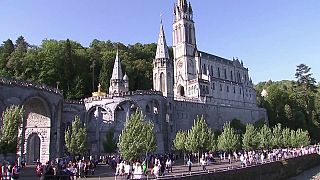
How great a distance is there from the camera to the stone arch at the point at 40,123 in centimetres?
3931

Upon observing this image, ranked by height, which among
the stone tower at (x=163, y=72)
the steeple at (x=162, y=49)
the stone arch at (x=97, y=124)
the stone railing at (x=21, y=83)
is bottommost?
the stone arch at (x=97, y=124)

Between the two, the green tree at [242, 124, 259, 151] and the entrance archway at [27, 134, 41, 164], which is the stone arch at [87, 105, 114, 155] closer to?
the entrance archway at [27, 134, 41, 164]

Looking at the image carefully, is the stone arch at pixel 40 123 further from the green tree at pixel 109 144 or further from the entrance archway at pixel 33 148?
the green tree at pixel 109 144

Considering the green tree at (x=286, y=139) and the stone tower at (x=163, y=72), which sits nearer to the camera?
the stone tower at (x=163, y=72)

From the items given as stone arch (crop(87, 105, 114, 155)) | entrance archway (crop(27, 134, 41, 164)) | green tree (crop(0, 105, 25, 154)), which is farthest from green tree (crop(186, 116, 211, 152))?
green tree (crop(0, 105, 25, 154))

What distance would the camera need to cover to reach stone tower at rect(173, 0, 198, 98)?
75688mm

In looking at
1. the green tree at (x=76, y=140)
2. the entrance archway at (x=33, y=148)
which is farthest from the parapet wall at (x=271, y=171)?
the entrance archway at (x=33, y=148)

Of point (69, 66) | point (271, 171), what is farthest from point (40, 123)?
point (69, 66)

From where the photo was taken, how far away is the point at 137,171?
2089cm

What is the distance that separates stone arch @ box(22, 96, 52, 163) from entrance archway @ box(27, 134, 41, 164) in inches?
8.2

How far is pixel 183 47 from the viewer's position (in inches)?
3066

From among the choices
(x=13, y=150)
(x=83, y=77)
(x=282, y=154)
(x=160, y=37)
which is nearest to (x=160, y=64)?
(x=160, y=37)

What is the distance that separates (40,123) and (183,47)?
4324 cm

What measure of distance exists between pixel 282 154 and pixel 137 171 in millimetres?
27853
